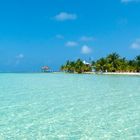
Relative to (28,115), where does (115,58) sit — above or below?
above

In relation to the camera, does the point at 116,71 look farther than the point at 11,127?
Yes

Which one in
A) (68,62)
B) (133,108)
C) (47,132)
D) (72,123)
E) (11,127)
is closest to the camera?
(47,132)

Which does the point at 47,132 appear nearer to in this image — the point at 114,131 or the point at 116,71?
the point at 114,131

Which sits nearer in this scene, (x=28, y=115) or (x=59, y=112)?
(x=28, y=115)

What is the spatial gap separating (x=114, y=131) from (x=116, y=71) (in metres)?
94.8

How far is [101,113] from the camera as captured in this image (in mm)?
14086

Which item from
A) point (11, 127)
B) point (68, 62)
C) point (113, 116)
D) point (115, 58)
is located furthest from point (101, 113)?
point (68, 62)

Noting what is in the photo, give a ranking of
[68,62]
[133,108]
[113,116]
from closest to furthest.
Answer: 1. [113,116]
2. [133,108]
3. [68,62]

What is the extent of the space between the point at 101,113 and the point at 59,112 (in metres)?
1.82

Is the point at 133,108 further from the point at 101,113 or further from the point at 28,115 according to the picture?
the point at 28,115

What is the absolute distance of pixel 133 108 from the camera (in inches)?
617

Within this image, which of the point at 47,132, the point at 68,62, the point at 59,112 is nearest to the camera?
the point at 47,132

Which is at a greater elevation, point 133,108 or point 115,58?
point 115,58

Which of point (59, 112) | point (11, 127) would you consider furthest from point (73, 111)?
point (11, 127)
